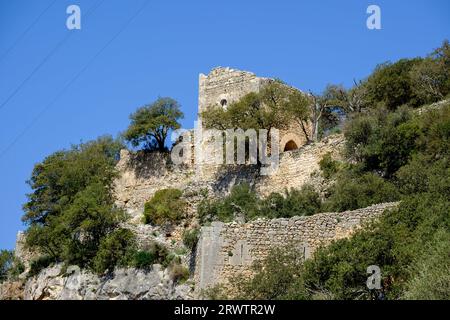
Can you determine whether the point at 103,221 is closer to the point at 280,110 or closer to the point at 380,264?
the point at 280,110

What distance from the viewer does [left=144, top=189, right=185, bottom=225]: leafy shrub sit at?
1238 inches

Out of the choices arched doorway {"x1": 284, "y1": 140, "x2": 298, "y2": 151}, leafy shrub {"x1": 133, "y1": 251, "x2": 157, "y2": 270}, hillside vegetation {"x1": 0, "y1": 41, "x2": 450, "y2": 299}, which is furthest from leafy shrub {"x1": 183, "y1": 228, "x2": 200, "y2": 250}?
arched doorway {"x1": 284, "y1": 140, "x2": 298, "y2": 151}

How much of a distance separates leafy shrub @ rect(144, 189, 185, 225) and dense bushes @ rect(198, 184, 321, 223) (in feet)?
2.52

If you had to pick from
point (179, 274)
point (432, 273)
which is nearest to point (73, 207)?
point (179, 274)

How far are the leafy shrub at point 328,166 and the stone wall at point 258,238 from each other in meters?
6.21

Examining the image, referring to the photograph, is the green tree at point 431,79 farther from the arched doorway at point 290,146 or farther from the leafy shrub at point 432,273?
the leafy shrub at point 432,273

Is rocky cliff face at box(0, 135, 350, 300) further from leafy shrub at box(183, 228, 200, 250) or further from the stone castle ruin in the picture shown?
the stone castle ruin

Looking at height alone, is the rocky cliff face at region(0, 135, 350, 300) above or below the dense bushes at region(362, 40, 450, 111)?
below

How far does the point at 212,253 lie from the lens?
25.5 m

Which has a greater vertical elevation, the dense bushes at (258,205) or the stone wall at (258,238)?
the dense bushes at (258,205)

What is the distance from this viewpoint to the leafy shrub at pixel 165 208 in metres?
31.4

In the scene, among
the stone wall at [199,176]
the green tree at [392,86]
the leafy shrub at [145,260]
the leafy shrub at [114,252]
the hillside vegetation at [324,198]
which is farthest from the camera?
the green tree at [392,86]

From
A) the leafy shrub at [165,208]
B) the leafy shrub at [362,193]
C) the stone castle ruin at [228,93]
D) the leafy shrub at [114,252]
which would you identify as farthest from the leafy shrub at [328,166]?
the leafy shrub at [114,252]

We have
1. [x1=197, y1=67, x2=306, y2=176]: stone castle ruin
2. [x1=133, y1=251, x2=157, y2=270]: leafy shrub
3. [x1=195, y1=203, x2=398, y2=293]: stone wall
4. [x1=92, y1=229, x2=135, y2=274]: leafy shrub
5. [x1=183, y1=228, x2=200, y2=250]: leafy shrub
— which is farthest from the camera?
[x1=197, y1=67, x2=306, y2=176]: stone castle ruin
